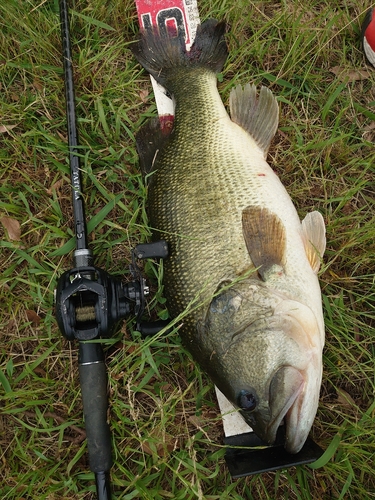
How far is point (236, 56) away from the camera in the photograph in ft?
10.6

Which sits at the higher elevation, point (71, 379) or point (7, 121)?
point (7, 121)

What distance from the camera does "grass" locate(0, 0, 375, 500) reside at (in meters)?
2.69

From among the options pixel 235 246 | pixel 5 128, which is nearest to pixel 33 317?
pixel 5 128

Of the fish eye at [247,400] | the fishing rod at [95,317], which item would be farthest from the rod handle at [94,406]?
the fish eye at [247,400]

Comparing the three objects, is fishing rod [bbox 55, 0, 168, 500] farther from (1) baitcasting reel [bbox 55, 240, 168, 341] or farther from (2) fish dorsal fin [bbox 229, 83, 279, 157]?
(2) fish dorsal fin [bbox 229, 83, 279, 157]

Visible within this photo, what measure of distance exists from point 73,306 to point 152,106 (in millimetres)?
1679

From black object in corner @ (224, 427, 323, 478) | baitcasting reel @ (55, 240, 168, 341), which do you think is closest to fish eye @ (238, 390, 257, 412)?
black object in corner @ (224, 427, 323, 478)

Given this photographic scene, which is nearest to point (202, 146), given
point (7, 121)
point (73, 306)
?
point (73, 306)

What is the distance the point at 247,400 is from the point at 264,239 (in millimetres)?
867

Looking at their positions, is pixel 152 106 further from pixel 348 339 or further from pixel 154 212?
pixel 348 339

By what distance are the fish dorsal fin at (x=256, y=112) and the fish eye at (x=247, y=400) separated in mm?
1559

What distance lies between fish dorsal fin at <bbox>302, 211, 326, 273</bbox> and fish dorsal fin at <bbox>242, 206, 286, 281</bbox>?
215 mm

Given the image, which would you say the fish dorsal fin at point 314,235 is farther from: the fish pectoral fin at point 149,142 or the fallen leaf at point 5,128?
the fallen leaf at point 5,128

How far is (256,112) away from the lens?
2922mm
